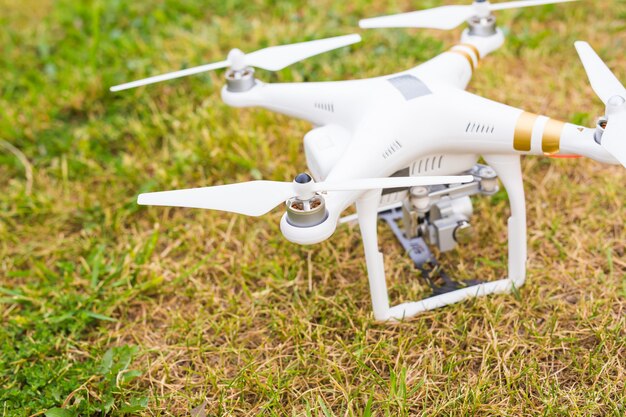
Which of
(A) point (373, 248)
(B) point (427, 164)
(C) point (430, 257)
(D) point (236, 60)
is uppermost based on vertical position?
(D) point (236, 60)

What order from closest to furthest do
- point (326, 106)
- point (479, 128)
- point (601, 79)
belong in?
point (601, 79) < point (479, 128) < point (326, 106)

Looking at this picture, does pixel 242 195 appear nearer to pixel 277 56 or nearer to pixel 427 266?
pixel 277 56

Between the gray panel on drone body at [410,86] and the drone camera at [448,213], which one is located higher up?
the gray panel on drone body at [410,86]

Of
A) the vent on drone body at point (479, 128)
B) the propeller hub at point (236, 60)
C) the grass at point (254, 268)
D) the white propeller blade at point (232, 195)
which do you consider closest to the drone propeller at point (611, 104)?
the vent on drone body at point (479, 128)

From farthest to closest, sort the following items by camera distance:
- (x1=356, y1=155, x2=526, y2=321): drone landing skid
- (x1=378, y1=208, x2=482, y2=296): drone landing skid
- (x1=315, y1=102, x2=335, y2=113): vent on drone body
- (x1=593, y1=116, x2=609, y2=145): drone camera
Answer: (x1=378, y1=208, x2=482, y2=296): drone landing skid, (x1=315, y1=102, x2=335, y2=113): vent on drone body, (x1=356, y1=155, x2=526, y2=321): drone landing skid, (x1=593, y1=116, x2=609, y2=145): drone camera

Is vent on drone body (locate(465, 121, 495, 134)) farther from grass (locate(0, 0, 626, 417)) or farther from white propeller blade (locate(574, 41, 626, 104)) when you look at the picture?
grass (locate(0, 0, 626, 417))

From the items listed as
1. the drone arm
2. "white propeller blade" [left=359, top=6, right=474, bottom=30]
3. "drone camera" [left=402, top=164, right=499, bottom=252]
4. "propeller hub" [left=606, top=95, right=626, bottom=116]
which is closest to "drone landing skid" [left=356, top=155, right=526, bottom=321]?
the drone arm

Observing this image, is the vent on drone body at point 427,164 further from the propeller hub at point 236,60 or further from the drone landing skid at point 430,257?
the propeller hub at point 236,60

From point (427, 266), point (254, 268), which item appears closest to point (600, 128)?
point (427, 266)
